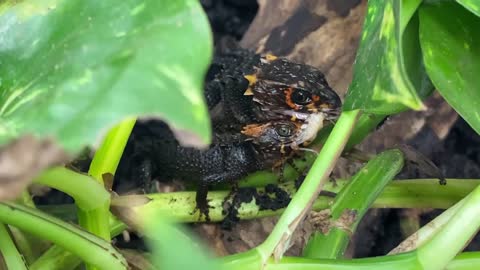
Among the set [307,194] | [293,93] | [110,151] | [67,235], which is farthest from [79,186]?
[293,93]

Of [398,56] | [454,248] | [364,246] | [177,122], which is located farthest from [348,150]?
[177,122]

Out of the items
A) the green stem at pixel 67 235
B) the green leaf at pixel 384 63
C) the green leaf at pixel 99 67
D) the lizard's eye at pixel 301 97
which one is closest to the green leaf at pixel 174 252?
the green leaf at pixel 99 67

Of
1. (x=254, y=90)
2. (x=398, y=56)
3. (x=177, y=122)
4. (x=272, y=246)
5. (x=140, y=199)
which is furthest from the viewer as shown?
(x=254, y=90)

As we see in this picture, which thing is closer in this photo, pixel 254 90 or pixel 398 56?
pixel 398 56

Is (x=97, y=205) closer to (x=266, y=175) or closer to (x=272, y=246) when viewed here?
(x=272, y=246)

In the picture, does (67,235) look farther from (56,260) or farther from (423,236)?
(423,236)

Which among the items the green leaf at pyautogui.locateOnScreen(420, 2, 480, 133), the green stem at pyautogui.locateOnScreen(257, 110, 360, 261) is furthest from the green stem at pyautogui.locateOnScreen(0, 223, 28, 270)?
the green leaf at pyautogui.locateOnScreen(420, 2, 480, 133)
